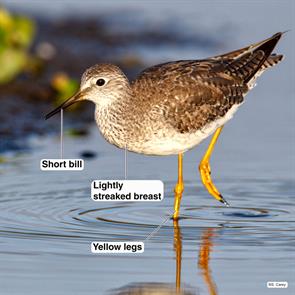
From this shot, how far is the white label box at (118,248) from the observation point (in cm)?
929

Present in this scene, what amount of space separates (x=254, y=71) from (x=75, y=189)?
2.38 metres

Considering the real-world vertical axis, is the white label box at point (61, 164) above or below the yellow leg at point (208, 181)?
above

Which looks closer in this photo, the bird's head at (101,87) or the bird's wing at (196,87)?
the bird's head at (101,87)

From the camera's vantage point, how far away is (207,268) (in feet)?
28.8

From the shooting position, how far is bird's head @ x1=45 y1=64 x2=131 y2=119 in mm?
10711

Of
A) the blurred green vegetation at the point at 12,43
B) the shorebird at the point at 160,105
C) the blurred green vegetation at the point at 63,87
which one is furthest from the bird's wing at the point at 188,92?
the blurred green vegetation at the point at 63,87

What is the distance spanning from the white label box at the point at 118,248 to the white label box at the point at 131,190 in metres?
1.18

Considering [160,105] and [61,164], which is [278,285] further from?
[61,164]

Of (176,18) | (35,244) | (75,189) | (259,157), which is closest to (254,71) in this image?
(259,157)

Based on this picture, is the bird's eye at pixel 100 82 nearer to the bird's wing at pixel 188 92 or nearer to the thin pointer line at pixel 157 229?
the bird's wing at pixel 188 92

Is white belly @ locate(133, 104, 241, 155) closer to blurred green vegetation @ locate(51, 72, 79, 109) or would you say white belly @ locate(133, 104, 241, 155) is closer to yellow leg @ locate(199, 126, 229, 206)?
yellow leg @ locate(199, 126, 229, 206)

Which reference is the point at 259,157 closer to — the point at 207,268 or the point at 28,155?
the point at 28,155

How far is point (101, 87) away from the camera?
10773mm

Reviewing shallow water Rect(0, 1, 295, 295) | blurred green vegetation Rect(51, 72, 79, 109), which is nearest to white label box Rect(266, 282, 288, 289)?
shallow water Rect(0, 1, 295, 295)
